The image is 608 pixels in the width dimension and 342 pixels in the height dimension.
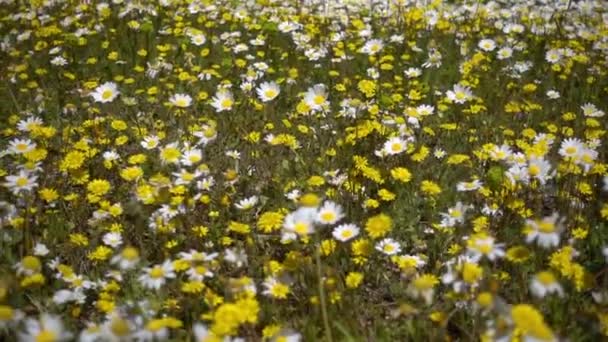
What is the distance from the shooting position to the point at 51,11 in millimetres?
5766

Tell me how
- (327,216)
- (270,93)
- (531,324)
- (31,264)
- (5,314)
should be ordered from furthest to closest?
(270,93), (327,216), (31,264), (5,314), (531,324)

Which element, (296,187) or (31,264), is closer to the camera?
(31,264)

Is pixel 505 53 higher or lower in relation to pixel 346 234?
lower

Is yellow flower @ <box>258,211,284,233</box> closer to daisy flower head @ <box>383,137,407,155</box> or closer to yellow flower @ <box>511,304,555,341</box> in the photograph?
daisy flower head @ <box>383,137,407,155</box>

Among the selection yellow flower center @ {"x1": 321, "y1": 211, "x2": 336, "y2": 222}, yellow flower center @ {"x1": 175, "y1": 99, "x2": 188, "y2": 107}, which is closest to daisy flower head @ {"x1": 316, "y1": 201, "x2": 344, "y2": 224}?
yellow flower center @ {"x1": 321, "y1": 211, "x2": 336, "y2": 222}

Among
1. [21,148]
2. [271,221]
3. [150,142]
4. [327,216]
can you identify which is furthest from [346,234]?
[21,148]

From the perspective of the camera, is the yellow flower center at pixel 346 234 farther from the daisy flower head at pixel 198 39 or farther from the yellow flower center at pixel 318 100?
the daisy flower head at pixel 198 39

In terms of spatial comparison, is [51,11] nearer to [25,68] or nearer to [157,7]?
[157,7]

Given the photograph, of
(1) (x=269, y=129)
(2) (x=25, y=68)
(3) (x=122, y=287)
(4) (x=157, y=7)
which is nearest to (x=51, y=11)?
(4) (x=157, y=7)

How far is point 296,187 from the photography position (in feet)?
10.3

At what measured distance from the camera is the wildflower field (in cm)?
208

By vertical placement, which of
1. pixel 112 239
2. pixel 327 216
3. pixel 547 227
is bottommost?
pixel 112 239

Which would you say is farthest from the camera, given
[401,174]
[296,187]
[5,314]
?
[296,187]

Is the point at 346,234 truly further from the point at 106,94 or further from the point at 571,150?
the point at 106,94
